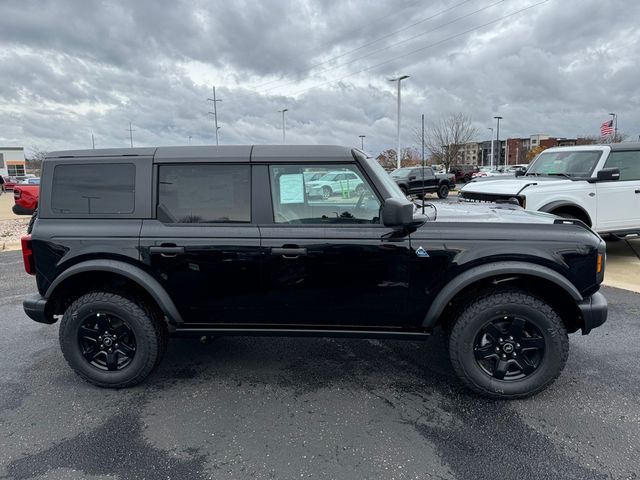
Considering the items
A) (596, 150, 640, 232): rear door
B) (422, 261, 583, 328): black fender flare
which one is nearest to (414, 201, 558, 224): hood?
(422, 261, 583, 328): black fender flare

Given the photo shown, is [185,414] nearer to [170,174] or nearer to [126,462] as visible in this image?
[126,462]

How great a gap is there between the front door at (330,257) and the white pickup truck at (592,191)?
426cm

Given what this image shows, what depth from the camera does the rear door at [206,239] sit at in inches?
122

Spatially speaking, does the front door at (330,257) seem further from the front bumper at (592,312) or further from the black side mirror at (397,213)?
the front bumper at (592,312)

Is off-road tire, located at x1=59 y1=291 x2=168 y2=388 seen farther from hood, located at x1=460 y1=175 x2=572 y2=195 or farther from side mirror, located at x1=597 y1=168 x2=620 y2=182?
side mirror, located at x1=597 y1=168 x2=620 y2=182

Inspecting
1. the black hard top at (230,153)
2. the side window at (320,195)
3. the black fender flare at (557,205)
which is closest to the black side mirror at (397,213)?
the side window at (320,195)

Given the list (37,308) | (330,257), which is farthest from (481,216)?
(37,308)

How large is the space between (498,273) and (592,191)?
499 centimetres

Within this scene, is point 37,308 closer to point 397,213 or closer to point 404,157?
point 397,213

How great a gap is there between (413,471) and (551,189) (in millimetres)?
5624

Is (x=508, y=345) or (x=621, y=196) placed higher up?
(x=621, y=196)

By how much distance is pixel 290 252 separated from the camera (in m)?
3.06

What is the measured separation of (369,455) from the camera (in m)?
2.55

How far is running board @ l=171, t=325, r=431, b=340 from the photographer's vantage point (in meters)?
3.16
